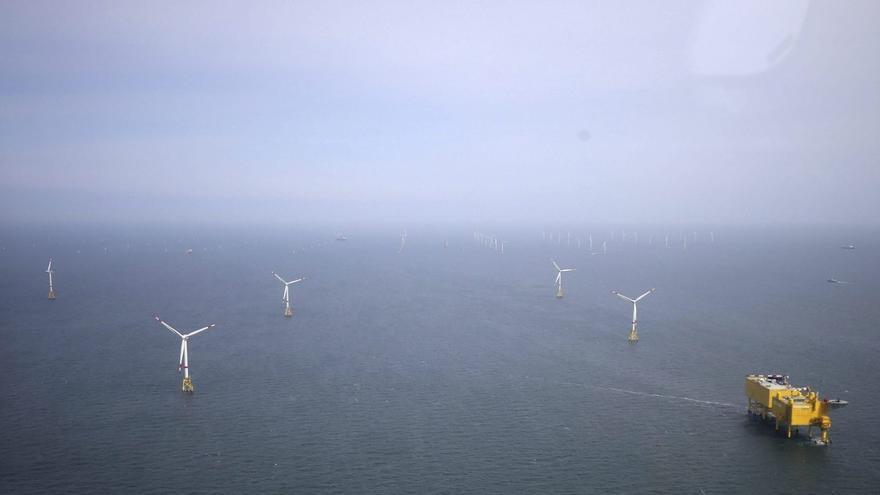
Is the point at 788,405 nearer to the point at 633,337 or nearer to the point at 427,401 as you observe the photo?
the point at 427,401

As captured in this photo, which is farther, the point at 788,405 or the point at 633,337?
the point at 633,337

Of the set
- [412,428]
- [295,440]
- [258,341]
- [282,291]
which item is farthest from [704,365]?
[282,291]

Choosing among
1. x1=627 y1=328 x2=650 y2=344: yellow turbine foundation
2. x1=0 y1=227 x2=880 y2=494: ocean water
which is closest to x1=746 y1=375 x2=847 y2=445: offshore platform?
x1=0 y1=227 x2=880 y2=494: ocean water

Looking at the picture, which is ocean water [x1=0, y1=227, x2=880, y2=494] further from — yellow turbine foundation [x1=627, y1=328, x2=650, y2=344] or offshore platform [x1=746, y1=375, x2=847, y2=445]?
yellow turbine foundation [x1=627, y1=328, x2=650, y2=344]

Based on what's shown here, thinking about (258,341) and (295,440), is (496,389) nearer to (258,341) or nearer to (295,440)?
(295,440)

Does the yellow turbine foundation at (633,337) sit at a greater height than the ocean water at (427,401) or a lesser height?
greater

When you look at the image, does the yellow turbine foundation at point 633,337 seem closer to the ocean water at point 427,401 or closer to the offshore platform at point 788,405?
the ocean water at point 427,401

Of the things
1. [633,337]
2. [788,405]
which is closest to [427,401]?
[788,405]

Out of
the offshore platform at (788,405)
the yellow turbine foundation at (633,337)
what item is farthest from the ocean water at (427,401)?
the yellow turbine foundation at (633,337)
